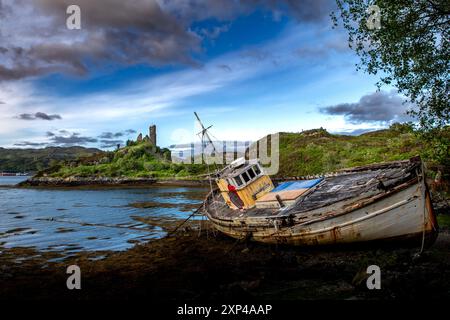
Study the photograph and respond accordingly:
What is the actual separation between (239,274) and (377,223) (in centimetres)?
720

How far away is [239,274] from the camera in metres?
16.2

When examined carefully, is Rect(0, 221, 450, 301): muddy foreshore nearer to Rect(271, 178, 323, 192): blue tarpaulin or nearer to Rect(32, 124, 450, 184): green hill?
Rect(271, 178, 323, 192): blue tarpaulin

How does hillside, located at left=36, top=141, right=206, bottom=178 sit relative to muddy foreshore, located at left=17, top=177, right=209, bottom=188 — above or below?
above

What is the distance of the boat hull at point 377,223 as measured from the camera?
1552 centimetres

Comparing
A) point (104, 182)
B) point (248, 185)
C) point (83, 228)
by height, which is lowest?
point (83, 228)

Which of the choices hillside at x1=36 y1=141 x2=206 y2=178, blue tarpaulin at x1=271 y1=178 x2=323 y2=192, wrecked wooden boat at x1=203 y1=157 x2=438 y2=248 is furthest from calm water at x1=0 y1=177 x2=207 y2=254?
hillside at x1=36 y1=141 x2=206 y2=178

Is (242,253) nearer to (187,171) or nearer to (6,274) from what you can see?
(6,274)

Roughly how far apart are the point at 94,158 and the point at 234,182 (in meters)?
153

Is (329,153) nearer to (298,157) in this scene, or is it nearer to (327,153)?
(327,153)

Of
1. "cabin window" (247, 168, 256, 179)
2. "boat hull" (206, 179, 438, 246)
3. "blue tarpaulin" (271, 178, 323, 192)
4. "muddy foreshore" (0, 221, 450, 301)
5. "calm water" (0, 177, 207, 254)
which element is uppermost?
"cabin window" (247, 168, 256, 179)

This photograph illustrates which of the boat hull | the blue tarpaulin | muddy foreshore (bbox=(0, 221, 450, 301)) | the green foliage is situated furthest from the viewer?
the green foliage

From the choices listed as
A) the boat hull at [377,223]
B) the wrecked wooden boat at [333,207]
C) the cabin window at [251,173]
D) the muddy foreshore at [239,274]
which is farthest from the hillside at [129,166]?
the boat hull at [377,223]

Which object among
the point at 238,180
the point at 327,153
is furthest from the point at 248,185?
the point at 327,153

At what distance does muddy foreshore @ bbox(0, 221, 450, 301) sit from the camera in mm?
12617
